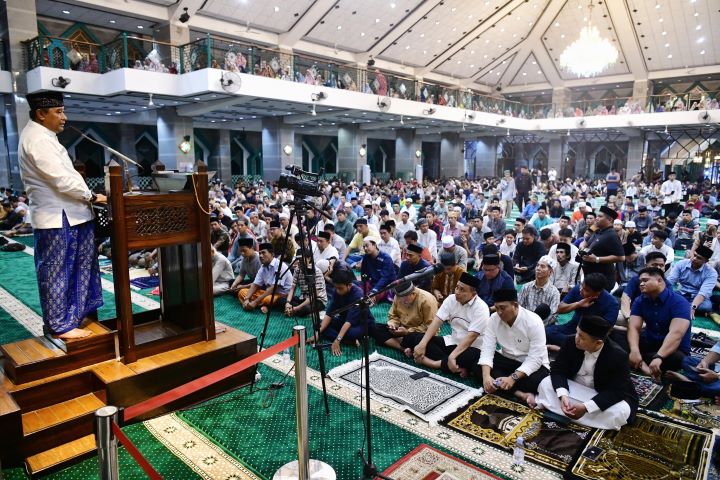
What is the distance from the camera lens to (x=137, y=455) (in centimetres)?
163

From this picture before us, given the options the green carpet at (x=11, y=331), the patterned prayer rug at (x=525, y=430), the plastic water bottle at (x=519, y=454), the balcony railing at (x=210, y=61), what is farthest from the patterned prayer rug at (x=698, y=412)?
the balcony railing at (x=210, y=61)

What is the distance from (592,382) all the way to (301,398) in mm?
1832

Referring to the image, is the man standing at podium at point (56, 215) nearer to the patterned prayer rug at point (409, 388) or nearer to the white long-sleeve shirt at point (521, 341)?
the patterned prayer rug at point (409, 388)

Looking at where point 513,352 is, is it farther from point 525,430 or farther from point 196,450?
point 196,450

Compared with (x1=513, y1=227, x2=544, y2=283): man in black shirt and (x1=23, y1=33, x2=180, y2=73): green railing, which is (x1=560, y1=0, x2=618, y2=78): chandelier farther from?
(x1=23, y1=33, x2=180, y2=73): green railing

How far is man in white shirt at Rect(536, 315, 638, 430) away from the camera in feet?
9.04

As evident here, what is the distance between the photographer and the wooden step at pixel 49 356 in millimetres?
2621

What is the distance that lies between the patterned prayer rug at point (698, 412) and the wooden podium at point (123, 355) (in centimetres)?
268

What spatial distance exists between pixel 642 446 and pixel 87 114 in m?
17.7

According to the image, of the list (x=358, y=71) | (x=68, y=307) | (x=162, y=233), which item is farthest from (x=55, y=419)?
(x=358, y=71)

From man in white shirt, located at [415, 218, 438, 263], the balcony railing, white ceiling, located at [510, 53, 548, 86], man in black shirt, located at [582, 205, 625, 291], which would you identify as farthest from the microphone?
white ceiling, located at [510, 53, 548, 86]

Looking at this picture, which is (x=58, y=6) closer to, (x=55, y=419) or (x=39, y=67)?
(x=39, y=67)

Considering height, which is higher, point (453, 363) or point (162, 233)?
point (162, 233)

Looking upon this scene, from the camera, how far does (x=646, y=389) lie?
3287mm
